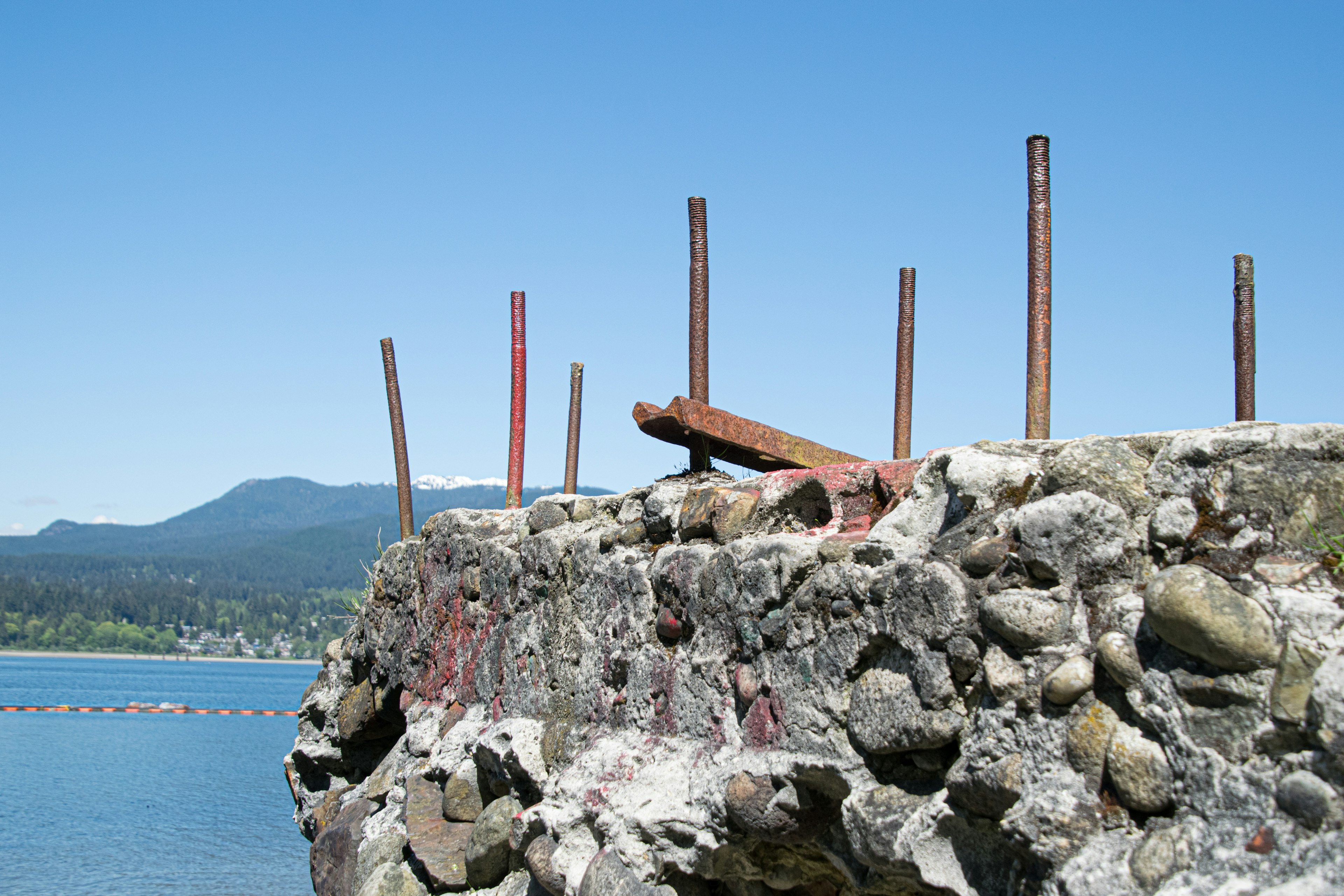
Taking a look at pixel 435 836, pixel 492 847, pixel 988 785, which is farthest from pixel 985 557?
pixel 435 836

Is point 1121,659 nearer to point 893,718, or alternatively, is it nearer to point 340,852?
point 893,718

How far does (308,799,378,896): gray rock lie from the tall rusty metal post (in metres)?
3.33

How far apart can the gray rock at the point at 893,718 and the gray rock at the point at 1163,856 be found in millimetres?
693

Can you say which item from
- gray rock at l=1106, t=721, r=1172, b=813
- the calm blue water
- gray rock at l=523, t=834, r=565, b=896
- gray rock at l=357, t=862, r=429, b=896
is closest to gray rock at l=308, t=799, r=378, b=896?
gray rock at l=357, t=862, r=429, b=896

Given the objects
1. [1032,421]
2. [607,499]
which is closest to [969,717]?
[1032,421]

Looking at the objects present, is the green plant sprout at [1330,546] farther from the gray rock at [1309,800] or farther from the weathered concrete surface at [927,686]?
the gray rock at [1309,800]

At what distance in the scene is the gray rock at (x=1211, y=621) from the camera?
2645mm

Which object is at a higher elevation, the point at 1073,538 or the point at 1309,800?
the point at 1073,538

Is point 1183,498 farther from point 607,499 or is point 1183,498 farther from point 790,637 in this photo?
point 607,499

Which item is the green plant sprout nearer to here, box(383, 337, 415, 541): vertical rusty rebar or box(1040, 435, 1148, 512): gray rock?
box(1040, 435, 1148, 512): gray rock

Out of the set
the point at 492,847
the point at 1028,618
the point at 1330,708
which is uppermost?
the point at 1028,618

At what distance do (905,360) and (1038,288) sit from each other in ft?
7.59

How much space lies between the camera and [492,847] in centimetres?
557

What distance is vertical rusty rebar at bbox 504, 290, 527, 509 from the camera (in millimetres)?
8922
